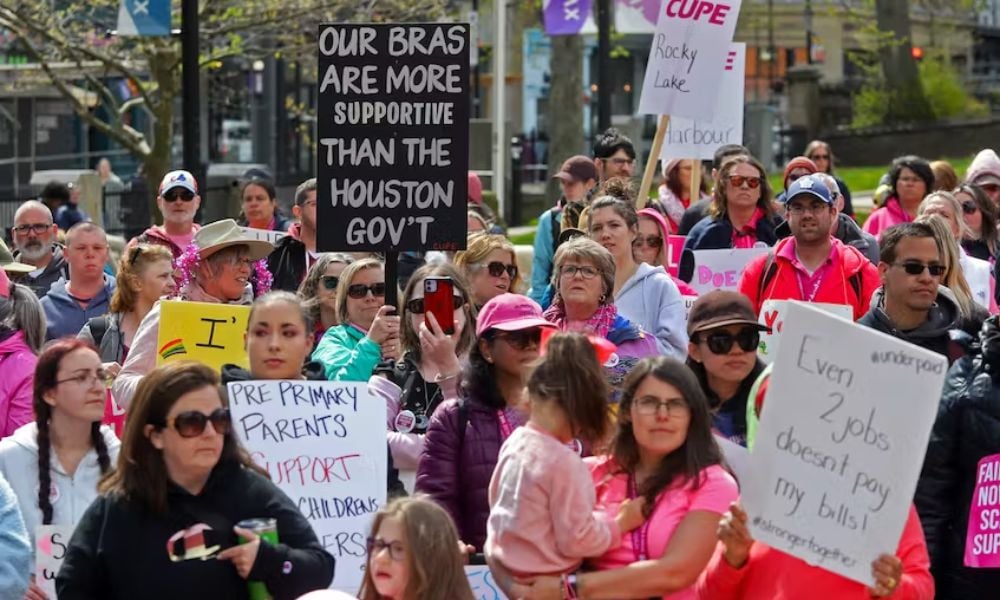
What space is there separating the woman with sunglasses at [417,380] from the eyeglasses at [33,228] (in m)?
5.20

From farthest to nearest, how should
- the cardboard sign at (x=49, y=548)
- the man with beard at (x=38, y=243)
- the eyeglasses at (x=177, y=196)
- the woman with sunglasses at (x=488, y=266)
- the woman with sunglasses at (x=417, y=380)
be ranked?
the man with beard at (x=38, y=243)
the eyeglasses at (x=177, y=196)
the woman with sunglasses at (x=488, y=266)
the woman with sunglasses at (x=417, y=380)
the cardboard sign at (x=49, y=548)

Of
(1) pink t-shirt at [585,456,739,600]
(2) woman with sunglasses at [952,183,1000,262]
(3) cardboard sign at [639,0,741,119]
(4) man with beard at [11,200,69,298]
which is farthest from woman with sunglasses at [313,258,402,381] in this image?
(2) woman with sunglasses at [952,183,1000,262]

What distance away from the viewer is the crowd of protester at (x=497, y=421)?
17.9 feet

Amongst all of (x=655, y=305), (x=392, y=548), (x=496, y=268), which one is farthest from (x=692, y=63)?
(x=392, y=548)

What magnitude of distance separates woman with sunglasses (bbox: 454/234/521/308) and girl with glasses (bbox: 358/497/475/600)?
3.77 meters

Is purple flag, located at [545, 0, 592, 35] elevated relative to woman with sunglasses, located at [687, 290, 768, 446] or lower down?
elevated

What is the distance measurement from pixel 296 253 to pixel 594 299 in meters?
3.33

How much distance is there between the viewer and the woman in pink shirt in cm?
558

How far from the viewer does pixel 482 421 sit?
265 inches

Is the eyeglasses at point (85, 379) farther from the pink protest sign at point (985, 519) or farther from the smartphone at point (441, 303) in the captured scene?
the pink protest sign at point (985, 519)

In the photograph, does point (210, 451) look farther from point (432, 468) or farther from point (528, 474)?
point (432, 468)

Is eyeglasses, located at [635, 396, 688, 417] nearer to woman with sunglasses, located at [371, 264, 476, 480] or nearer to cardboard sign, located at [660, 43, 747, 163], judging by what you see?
woman with sunglasses, located at [371, 264, 476, 480]

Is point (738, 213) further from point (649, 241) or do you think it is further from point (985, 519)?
point (985, 519)

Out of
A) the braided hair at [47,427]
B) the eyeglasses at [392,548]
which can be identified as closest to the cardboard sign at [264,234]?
the braided hair at [47,427]
